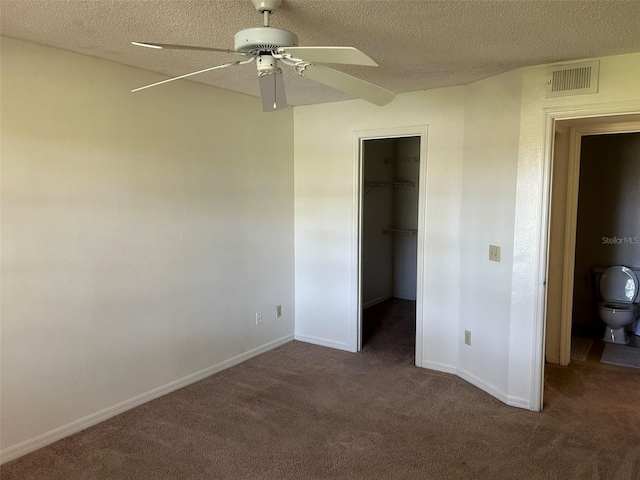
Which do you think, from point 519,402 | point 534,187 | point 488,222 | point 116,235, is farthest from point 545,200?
point 116,235

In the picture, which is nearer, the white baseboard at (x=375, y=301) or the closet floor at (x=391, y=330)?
the closet floor at (x=391, y=330)

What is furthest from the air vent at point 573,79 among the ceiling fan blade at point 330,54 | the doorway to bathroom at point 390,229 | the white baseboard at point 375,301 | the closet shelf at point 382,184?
the white baseboard at point 375,301

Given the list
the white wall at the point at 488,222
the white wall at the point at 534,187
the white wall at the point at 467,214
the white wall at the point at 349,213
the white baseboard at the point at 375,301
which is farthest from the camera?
the white baseboard at the point at 375,301

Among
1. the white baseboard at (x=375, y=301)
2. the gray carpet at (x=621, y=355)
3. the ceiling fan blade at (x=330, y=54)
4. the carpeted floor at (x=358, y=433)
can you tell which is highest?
the ceiling fan blade at (x=330, y=54)

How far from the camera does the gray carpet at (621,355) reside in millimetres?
3944

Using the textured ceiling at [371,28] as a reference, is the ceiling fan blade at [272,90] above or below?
below

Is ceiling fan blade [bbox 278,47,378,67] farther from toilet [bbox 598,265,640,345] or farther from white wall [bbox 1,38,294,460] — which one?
toilet [bbox 598,265,640,345]

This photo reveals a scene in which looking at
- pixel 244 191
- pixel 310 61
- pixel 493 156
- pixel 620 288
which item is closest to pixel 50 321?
pixel 244 191

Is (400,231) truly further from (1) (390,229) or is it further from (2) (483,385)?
(2) (483,385)

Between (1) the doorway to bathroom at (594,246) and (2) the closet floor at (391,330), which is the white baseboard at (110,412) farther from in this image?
(1) the doorway to bathroom at (594,246)

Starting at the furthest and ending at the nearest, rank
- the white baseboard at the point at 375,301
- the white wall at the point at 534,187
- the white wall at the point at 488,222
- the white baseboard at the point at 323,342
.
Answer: the white baseboard at the point at 375,301 < the white baseboard at the point at 323,342 < the white wall at the point at 488,222 < the white wall at the point at 534,187

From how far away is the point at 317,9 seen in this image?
2008 millimetres

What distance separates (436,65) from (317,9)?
1.19m

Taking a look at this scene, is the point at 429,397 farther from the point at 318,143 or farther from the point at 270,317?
the point at 318,143
